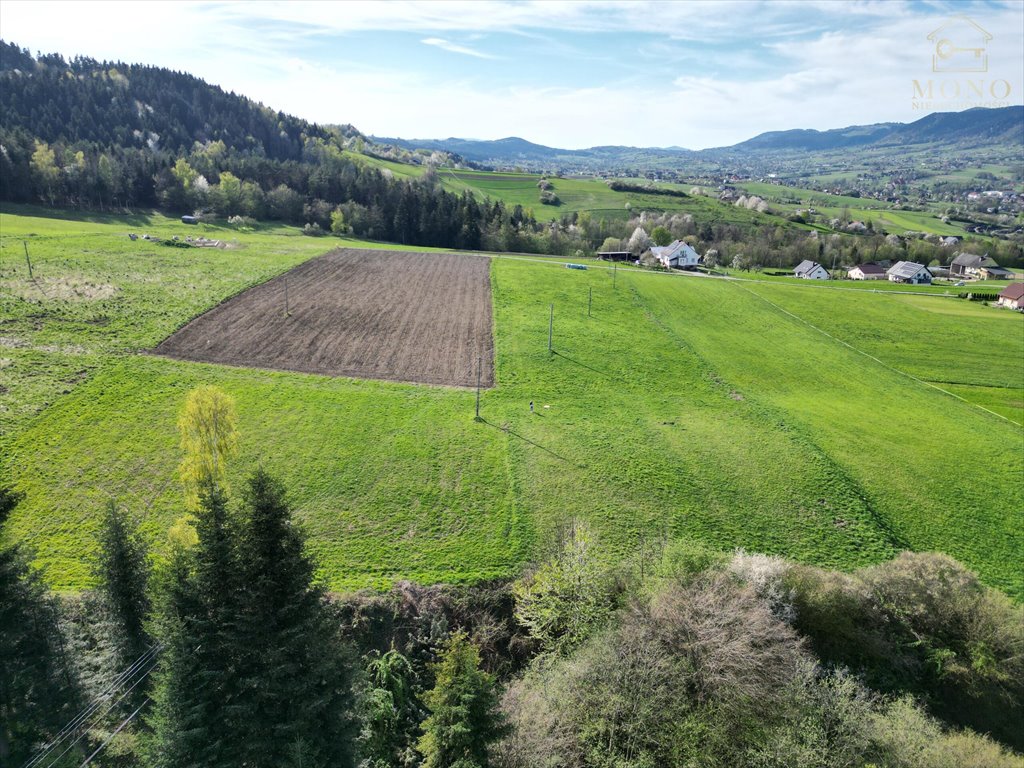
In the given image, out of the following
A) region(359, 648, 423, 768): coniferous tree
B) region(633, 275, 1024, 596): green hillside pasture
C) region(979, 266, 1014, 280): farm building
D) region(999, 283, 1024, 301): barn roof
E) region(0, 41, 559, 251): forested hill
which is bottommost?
region(359, 648, 423, 768): coniferous tree

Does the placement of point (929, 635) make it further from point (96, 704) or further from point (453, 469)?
point (96, 704)

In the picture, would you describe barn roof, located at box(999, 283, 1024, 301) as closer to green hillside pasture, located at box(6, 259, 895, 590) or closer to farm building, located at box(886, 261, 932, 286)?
farm building, located at box(886, 261, 932, 286)

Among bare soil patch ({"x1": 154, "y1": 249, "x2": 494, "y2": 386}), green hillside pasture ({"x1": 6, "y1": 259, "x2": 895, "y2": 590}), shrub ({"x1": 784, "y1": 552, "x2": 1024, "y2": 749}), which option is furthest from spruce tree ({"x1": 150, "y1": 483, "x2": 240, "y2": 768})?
bare soil patch ({"x1": 154, "y1": 249, "x2": 494, "y2": 386})

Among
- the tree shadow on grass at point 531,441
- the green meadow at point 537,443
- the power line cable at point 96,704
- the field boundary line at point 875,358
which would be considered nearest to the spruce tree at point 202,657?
the power line cable at point 96,704

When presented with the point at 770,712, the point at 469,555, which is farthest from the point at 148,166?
the point at 770,712

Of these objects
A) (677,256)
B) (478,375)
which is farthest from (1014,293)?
(478,375)

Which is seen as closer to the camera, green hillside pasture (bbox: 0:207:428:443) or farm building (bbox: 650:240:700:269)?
green hillside pasture (bbox: 0:207:428:443)
